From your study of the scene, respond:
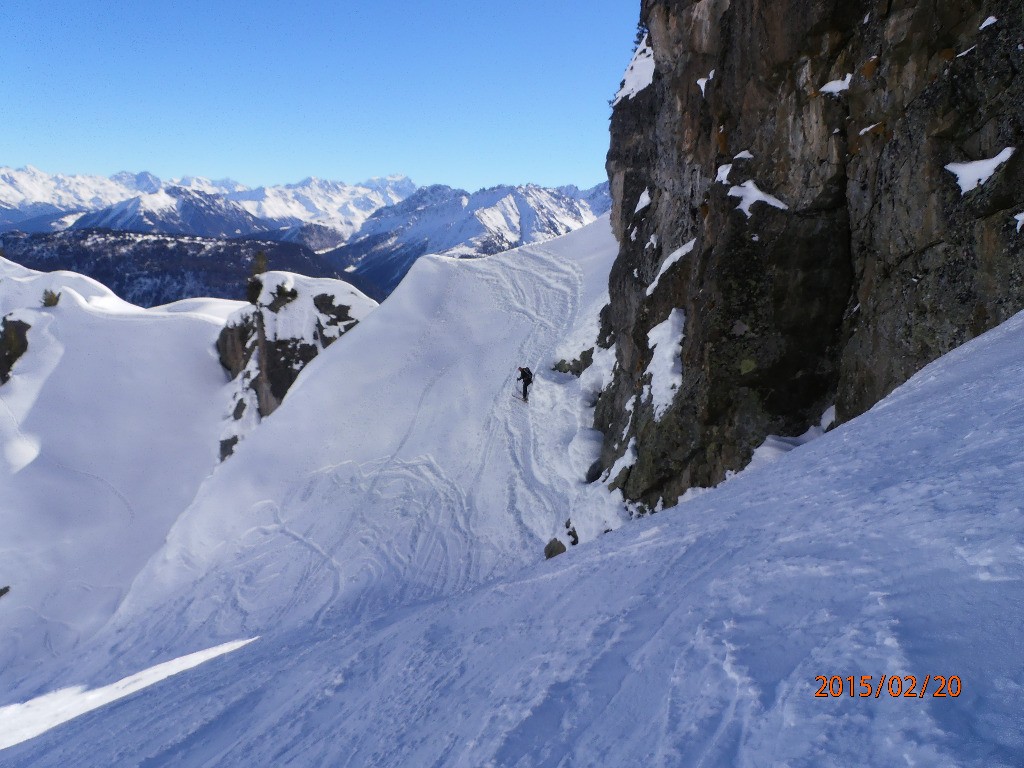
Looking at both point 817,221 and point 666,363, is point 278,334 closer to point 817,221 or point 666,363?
point 666,363

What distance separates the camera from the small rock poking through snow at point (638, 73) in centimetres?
1888

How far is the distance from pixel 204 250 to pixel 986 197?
18785 cm

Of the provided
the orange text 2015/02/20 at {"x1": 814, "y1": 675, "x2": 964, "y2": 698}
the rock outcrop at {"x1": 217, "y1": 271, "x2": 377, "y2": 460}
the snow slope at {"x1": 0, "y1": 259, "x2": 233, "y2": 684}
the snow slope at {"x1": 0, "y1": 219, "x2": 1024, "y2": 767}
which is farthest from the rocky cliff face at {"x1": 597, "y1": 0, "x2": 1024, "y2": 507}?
the rock outcrop at {"x1": 217, "y1": 271, "x2": 377, "y2": 460}

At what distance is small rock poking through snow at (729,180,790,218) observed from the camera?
386 inches

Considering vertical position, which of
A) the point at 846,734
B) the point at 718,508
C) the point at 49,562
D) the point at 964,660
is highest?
the point at 964,660

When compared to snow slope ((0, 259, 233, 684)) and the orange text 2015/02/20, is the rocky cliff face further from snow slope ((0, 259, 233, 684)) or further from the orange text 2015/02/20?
snow slope ((0, 259, 233, 684))

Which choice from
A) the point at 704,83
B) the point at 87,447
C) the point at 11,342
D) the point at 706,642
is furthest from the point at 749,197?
the point at 11,342

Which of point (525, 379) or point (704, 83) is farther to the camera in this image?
point (525, 379)

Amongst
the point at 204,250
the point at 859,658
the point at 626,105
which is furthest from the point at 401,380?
the point at 204,250

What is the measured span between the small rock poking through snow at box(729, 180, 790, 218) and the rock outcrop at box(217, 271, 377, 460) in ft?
83.8

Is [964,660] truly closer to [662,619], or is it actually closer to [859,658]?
[859,658]

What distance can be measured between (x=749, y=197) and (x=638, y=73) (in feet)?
39.2

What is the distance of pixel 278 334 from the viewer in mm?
31438

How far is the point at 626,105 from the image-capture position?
20.1 meters
